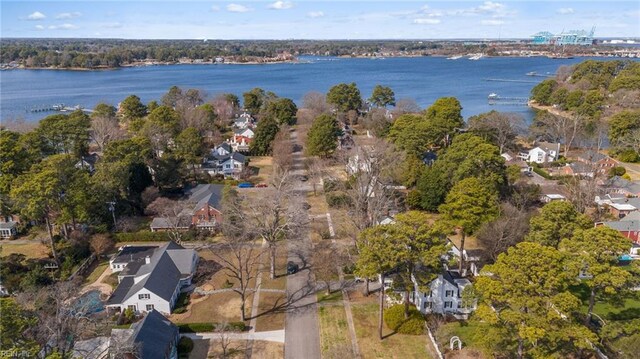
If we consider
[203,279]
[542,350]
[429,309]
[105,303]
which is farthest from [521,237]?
[105,303]

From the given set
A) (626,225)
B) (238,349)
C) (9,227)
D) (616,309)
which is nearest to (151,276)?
(238,349)

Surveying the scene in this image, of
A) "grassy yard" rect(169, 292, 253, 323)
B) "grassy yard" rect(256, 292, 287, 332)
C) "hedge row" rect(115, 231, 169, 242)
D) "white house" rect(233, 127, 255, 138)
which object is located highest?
"white house" rect(233, 127, 255, 138)

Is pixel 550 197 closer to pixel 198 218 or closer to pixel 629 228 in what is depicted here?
pixel 629 228

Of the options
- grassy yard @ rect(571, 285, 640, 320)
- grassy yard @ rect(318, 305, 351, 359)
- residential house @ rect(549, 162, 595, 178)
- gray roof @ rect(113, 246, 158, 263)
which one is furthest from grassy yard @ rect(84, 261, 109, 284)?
residential house @ rect(549, 162, 595, 178)

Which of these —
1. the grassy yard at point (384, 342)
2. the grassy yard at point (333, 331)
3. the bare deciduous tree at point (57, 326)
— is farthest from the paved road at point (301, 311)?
the bare deciduous tree at point (57, 326)

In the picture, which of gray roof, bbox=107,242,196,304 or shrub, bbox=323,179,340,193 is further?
shrub, bbox=323,179,340,193

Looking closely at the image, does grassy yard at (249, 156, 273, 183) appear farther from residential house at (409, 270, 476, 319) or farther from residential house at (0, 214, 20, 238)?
residential house at (409, 270, 476, 319)
